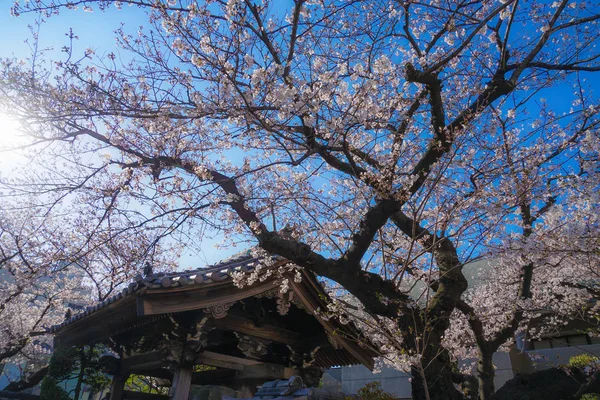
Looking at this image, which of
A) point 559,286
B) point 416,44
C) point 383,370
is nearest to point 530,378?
point 416,44

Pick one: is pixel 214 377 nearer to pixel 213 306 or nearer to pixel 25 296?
pixel 213 306

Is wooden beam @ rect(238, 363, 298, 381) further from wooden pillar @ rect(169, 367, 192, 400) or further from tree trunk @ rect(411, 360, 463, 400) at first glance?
tree trunk @ rect(411, 360, 463, 400)

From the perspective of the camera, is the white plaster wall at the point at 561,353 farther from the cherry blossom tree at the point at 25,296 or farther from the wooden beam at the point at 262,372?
the cherry blossom tree at the point at 25,296

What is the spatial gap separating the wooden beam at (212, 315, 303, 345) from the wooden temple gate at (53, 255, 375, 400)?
1cm

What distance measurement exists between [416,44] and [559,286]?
699 centimetres

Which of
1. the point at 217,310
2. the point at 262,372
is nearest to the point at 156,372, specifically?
the point at 262,372

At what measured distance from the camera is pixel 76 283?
13.2 m

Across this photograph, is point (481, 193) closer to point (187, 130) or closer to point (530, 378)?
point (530, 378)

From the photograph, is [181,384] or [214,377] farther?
[214,377]

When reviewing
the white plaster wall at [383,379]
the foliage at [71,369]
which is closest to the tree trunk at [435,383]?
the foliage at [71,369]

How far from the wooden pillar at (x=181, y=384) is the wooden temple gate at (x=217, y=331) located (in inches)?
0.5

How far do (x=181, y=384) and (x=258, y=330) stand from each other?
1.30 meters

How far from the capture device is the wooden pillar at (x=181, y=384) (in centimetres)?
485

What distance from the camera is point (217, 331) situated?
5824 millimetres
